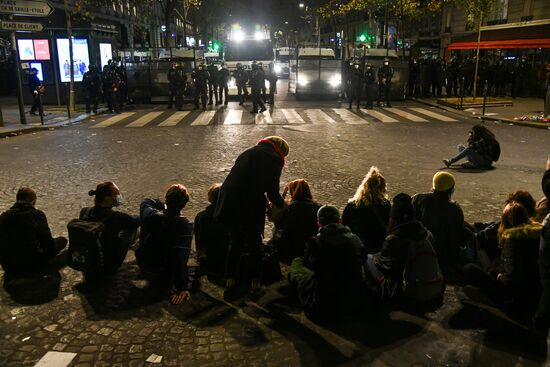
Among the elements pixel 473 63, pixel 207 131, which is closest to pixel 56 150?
pixel 207 131

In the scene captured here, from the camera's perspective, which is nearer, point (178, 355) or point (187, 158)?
point (178, 355)

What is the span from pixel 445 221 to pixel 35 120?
51.0ft

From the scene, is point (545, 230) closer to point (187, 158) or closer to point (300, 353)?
point (300, 353)

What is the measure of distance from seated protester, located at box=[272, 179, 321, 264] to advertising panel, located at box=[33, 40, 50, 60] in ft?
64.8

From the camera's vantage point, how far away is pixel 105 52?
25.6m

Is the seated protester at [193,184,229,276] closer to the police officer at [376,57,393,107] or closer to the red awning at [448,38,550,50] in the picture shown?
the police officer at [376,57,393,107]

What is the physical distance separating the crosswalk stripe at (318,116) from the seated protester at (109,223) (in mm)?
11710

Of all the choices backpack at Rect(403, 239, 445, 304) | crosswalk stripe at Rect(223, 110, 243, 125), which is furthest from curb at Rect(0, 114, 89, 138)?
backpack at Rect(403, 239, 445, 304)

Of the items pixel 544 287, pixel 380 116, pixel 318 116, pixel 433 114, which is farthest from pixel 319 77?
pixel 544 287

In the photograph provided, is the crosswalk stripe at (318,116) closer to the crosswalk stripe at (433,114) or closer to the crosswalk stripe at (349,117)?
the crosswalk stripe at (349,117)

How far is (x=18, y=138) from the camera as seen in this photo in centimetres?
1429

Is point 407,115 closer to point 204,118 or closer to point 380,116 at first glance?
point 380,116

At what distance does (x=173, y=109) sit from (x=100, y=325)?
16945mm

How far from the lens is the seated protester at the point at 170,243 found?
196 inches
